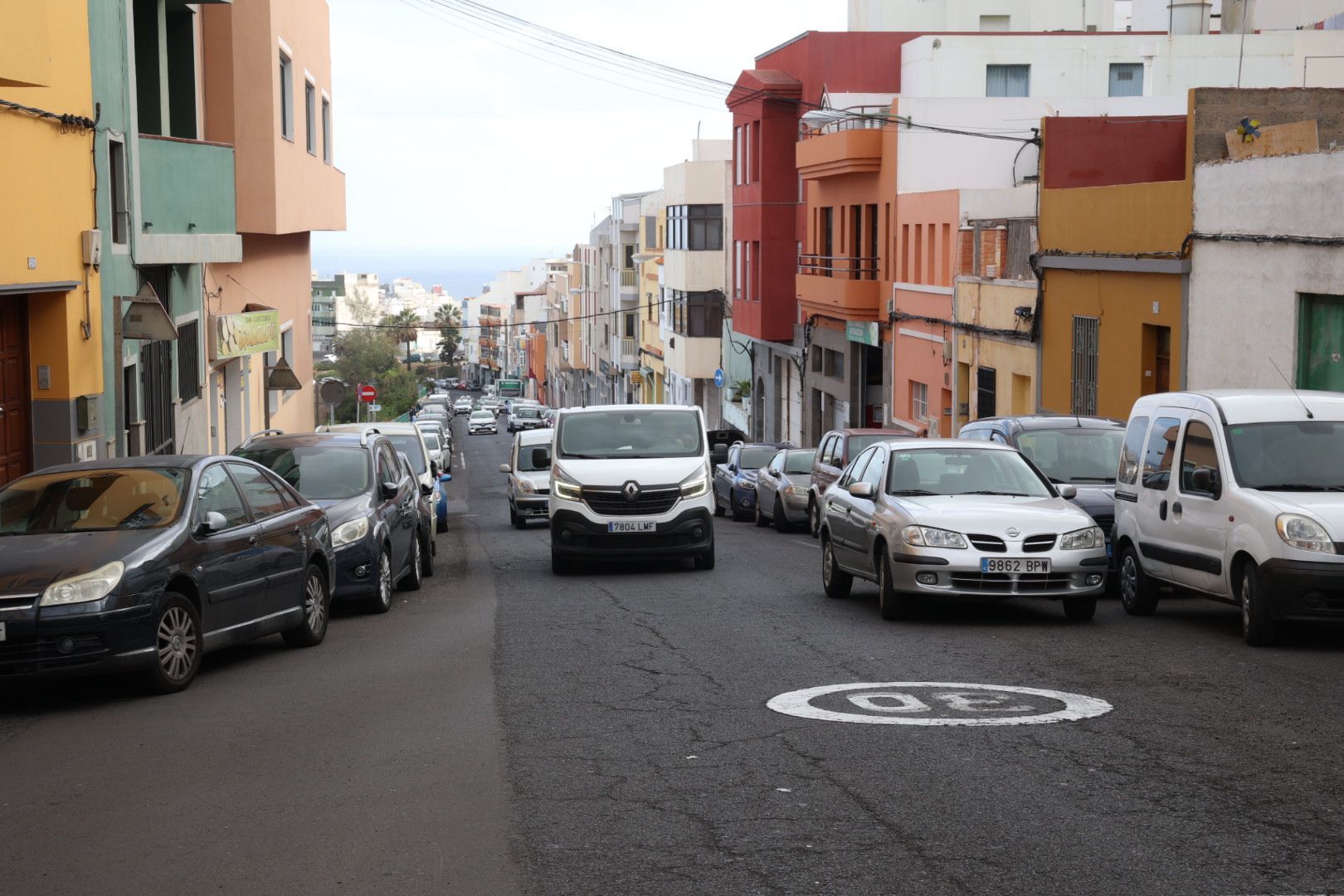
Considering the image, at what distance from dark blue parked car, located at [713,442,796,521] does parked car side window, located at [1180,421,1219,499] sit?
1993cm

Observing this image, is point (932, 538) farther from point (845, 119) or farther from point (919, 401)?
point (845, 119)

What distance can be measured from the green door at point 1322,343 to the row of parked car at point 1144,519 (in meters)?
5.73

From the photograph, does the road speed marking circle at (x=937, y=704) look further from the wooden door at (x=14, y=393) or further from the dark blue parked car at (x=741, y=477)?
the dark blue parked car at (x=741, y=477)

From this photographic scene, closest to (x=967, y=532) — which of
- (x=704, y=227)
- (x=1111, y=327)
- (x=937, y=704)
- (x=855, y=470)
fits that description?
(x=855, y=470)

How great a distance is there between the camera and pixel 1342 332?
1906 cm

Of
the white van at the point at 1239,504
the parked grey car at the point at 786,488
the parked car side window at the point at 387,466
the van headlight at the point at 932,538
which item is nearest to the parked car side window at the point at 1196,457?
the white van at the point at 1239,504

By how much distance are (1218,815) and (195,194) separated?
19817 millimetres

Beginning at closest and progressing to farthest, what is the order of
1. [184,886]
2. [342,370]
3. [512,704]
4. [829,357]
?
[184,886], [512,704], [829,357], [342,370]

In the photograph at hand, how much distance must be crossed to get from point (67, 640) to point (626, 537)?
9282 millimetres

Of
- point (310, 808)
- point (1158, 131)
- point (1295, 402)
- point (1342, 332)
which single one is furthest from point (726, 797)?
point (1158, 131)

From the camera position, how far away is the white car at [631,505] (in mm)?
18156

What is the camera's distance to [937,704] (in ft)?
29.4

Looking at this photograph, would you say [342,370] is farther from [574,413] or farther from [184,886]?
[184,886]

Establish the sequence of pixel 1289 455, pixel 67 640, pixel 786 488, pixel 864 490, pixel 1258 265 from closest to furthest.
Result: pixel 67 640 → pixel 1289 455 → pixel 864 490 → pixel 1258 265 → pixel 786 488
